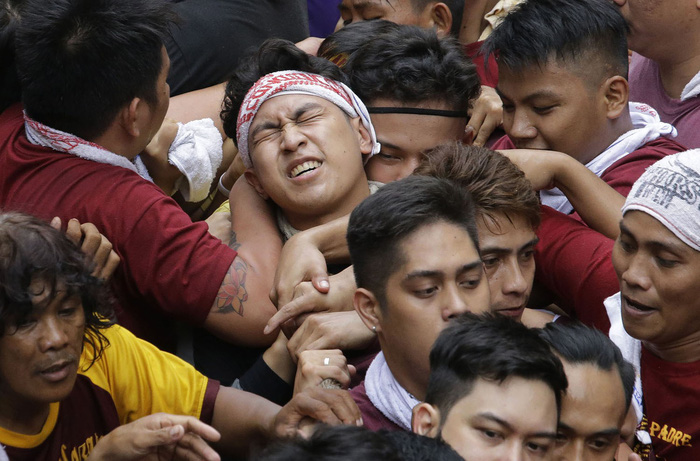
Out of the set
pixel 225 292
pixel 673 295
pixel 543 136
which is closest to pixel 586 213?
pixel 543 136

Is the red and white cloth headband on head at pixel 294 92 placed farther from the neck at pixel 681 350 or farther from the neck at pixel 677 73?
the neck at pixel 681 350

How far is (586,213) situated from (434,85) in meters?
0.81

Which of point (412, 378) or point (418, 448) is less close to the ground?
point (418, 448)

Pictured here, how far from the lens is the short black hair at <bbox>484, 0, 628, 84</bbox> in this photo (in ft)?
11.6

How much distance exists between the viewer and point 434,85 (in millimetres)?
3699

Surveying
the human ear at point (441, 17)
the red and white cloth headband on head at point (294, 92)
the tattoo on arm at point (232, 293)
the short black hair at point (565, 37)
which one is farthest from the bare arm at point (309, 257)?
the human ear at point (441, 17)

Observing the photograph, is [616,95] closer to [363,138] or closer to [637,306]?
[363,138]

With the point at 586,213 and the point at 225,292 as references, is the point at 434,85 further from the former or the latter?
the point at 225,292

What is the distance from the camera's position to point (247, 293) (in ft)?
10.5

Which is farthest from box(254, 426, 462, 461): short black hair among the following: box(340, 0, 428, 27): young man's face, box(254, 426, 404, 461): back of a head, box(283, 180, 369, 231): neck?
box(340, 0, 428, 27): young man's face

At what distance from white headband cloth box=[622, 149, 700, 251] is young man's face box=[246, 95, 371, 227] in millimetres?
1085

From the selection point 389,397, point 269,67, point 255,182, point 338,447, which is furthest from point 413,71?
point 338,447

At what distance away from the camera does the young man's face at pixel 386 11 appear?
179 inches

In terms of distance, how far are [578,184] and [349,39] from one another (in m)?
1.25
